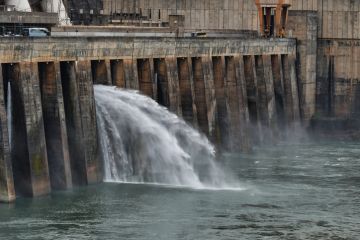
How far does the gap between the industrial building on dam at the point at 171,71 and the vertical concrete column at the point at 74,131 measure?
57mm

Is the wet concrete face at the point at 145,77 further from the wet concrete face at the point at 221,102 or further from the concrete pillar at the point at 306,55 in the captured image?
the concrete pillar at the point at 306,55

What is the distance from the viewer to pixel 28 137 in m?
58.4

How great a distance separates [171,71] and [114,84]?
20.1 feet

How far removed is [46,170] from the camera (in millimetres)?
59219

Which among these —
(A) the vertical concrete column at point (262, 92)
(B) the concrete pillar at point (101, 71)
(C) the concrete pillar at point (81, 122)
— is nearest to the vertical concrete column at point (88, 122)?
(C) the concrete pillar at point (81, 122)

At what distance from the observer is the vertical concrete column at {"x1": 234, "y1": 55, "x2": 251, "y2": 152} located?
8612cm

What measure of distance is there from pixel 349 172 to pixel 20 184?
78.7 feet

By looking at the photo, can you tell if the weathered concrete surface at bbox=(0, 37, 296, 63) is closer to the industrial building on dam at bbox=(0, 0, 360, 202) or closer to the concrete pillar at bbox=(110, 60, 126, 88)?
the industrial building on dam at bbox=(0, 0, 360, 202)

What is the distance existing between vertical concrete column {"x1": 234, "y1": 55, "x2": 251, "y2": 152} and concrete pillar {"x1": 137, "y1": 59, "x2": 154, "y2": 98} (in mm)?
13332

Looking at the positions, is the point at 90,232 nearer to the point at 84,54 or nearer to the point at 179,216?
the point at 179,216

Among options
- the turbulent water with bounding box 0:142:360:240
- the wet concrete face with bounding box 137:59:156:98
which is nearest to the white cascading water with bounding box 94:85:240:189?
the turbulent water with bounding box 0:142:360:240

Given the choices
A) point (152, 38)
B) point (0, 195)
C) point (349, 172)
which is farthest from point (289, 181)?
point (0, 195)

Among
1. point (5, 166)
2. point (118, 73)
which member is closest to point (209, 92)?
point (118, 73)

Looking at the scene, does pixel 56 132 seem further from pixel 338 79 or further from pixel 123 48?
pixel 338 79
